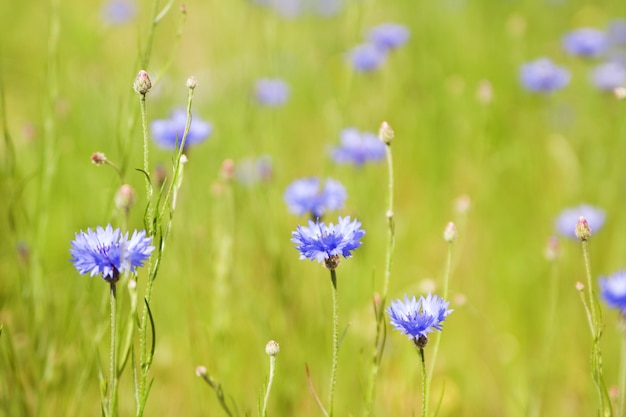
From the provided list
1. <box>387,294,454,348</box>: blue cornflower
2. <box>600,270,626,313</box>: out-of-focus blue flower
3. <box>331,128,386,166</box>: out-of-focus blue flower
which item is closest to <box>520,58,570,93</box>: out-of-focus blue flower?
<box>331,128,386,166</box>: out-of-focus blue flower

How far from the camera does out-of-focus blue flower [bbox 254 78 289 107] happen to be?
240cm

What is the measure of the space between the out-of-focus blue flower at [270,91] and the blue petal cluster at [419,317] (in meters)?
1.41

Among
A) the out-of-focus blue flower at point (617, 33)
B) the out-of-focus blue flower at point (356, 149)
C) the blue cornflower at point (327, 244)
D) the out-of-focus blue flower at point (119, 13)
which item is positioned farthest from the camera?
the out-of-focus blue flower at point (119, 13)

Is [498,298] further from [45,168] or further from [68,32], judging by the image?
[68,32]

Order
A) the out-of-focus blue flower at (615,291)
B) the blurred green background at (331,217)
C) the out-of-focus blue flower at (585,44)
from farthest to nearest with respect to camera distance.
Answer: the out-of-focus blue flower at (585,44), the blurred green background at (331,217), the out-of-focus blue flower at (615,291)

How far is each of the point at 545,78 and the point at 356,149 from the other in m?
0.91

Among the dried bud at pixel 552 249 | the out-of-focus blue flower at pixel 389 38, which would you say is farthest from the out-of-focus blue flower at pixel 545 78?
the dried bud at pixel 552 249

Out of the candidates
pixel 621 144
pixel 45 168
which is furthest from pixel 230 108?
pixel 621 144

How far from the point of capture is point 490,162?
2.34 metres

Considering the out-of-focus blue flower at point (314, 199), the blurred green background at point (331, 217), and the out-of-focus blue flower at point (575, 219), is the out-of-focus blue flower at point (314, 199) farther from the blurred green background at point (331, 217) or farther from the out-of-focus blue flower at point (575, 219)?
the out-of-focus blue flower at point (575, 219)

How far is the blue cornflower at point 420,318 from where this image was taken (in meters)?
1.04

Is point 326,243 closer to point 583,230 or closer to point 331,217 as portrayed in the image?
point 583,230

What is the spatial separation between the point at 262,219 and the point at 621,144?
4.57 feet

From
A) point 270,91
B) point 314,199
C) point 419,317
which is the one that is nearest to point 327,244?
point 419,317
